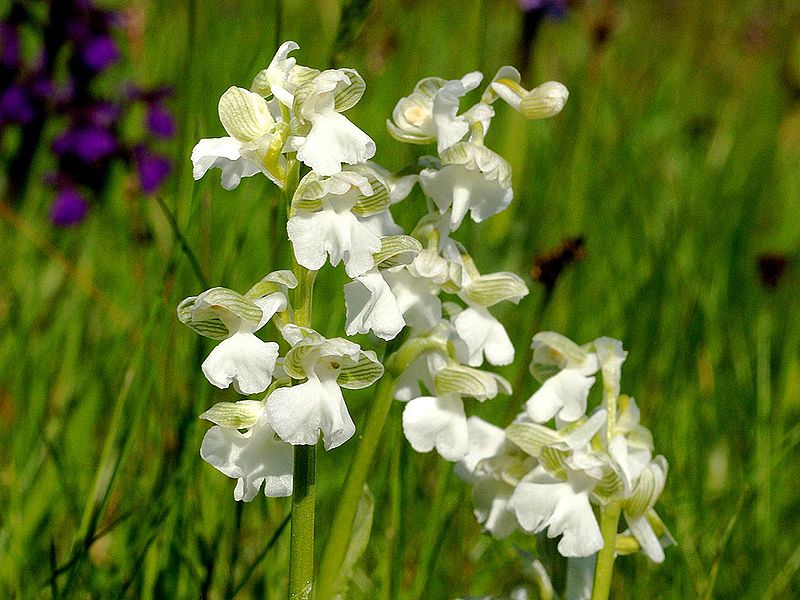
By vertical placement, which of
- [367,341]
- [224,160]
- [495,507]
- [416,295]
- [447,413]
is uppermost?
[224,160]

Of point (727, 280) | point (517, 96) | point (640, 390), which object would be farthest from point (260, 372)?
point (727, 280)

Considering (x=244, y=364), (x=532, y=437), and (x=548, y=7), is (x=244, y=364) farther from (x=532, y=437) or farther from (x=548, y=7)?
(x=548, y=7)

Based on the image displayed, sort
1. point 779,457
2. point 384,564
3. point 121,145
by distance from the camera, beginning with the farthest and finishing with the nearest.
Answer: point 121,145
point 779,457
point 384,564

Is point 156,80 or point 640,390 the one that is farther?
point 156,80

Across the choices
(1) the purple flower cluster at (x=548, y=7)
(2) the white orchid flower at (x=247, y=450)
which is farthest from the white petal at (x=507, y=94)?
(1) the purple flower cluster at (x=548, y=7)

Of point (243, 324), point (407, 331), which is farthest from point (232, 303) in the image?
point (407, 331)

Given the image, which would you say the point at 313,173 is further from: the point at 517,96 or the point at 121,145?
the point at 121,145

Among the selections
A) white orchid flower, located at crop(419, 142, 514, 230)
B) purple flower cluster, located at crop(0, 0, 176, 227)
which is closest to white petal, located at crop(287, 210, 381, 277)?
white orchid flower, located at crop(419, 142, 514, 230)

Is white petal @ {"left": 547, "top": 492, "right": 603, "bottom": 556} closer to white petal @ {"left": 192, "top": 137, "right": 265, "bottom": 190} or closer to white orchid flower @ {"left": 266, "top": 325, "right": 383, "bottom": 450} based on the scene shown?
white orchid flower @ {"left": 266, "top": 325, "right": 383, "bottom": 450}

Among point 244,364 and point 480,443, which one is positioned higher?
point 244,364
